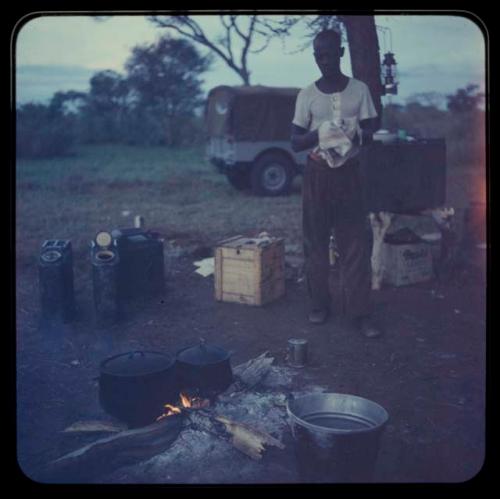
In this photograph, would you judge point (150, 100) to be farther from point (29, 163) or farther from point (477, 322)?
point (477, 322)

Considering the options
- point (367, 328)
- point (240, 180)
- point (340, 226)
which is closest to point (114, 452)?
point (367, 328)

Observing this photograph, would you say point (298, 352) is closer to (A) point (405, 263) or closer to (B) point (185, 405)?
(B) point (185, 405)

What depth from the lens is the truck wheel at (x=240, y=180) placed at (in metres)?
12.8

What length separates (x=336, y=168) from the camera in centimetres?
490

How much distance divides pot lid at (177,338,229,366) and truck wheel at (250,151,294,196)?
874cm

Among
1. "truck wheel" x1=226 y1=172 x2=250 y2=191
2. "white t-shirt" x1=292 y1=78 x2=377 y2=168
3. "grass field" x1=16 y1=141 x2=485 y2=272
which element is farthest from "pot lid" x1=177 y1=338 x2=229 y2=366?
"truck wheel" x1=226 y1=172 x2=250 y2=191

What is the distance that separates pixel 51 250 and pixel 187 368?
2222 millimetres

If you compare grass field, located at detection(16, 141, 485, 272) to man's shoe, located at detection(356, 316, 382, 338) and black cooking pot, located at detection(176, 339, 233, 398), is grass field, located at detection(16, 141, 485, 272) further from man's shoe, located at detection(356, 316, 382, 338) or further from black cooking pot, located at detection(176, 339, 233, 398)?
black cooking pot, located at detection(176, 339, 233, 398)

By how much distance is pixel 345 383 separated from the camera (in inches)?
171

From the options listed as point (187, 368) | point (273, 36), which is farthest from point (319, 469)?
point (273, 36)

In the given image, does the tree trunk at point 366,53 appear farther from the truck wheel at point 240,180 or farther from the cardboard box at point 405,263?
the truck wheel at point 240,180

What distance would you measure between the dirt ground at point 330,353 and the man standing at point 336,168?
0.42m

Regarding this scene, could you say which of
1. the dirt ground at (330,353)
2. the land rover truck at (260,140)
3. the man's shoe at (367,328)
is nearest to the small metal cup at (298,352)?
the dirt ground at (330,353)

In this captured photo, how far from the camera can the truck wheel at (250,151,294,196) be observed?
12.6 meters
